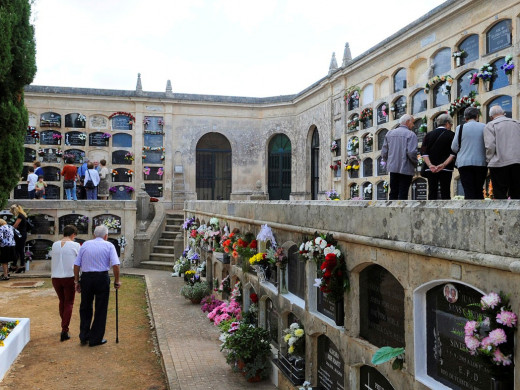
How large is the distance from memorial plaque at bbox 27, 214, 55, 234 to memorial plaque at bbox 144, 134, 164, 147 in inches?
212

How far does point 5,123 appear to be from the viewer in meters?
9.16

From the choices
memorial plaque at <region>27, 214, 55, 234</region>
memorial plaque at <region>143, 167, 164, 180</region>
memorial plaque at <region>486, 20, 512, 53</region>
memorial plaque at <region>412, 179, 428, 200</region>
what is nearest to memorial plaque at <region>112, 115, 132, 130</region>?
memorial plaque at <region>143, 167, 164, 180</region>

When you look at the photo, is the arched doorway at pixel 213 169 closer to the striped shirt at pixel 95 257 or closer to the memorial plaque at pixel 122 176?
the memorial plaque at pixel 122 176

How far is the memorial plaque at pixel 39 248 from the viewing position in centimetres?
1330

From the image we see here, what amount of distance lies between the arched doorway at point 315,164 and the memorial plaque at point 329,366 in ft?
42.6

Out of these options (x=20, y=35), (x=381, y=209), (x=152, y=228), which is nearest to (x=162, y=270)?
(x=152, y=228)

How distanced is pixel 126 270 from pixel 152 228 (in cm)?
185

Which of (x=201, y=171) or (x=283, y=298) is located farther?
(x=201, y=171)

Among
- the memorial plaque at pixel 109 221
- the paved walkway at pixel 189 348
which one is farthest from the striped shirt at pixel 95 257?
the memorial plaque at pixel 109 221

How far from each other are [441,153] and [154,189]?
13919 mm

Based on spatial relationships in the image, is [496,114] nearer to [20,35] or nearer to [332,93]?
[20,35]

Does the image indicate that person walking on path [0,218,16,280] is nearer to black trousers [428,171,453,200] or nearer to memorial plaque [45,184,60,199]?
memorial plaque [45,184,60,199]

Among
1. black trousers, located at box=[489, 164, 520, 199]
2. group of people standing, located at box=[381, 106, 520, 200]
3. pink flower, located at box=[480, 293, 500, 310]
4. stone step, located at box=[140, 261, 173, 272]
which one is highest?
group of people standing, located at box=[381, 106, 520, 200]

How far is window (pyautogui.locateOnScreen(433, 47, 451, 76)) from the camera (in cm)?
917
